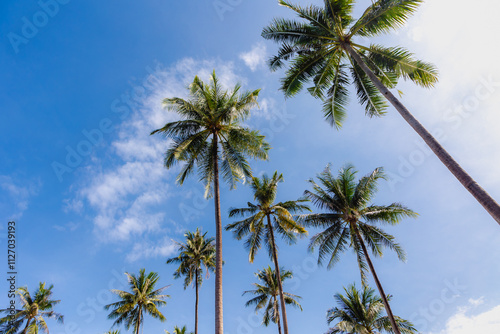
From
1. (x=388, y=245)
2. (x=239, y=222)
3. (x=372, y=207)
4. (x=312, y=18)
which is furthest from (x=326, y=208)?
(x=312, y=18)

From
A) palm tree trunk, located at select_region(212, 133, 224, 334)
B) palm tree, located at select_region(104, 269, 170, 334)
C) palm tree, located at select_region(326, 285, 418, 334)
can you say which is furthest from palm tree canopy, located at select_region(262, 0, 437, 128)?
palm tree, located at select_region(104, 269, 170, 334)

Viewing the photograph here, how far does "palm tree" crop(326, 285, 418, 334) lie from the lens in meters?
18.8

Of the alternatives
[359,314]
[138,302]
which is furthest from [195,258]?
[359,314]

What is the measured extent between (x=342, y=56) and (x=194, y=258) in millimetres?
23123

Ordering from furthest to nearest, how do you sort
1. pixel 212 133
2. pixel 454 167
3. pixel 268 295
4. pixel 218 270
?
pixel 268 295, pixel 212 133, pixel 218 270, pixel 454 167

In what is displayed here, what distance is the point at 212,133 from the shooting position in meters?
14.7

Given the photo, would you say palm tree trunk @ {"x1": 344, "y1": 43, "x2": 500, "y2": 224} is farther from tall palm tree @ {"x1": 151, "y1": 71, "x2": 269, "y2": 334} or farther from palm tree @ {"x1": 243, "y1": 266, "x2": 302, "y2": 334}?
palm tree @ {"x1": 243, "y1": 266, "x2": 302, "y2": 334}

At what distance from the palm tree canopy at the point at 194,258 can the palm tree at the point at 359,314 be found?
1295 cm

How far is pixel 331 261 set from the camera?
58.1 feet

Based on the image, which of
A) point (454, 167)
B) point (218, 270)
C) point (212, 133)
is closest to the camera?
Answer: point (454, 167)

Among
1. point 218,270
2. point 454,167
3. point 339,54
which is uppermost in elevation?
point 339,54

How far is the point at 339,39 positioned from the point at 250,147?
697 centimetres

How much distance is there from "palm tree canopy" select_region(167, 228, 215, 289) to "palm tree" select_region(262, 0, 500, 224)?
784 inches

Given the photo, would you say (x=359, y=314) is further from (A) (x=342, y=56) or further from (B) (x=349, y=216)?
(A) (x=342, y=56)
